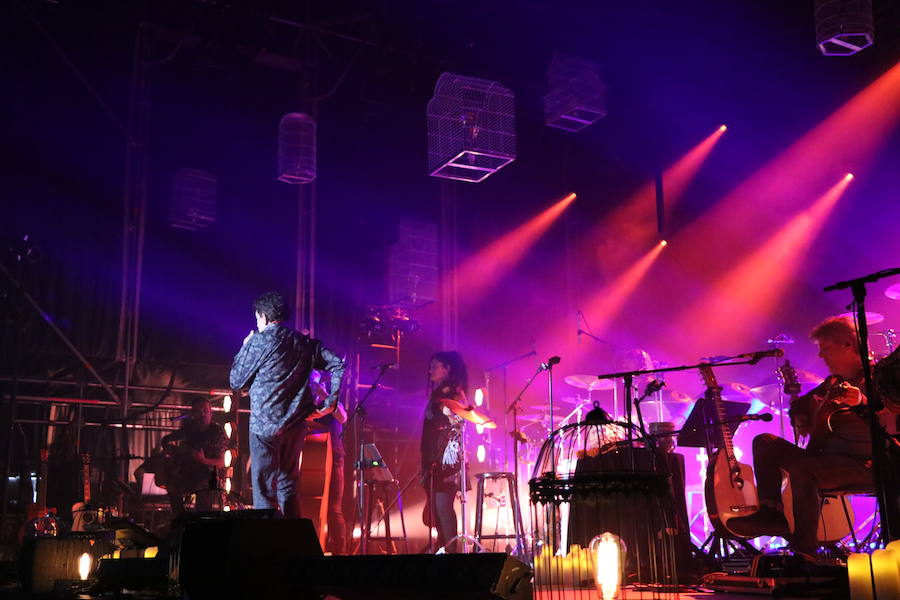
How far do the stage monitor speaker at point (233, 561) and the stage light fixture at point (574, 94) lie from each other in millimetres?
7230

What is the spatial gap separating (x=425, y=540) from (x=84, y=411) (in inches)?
160

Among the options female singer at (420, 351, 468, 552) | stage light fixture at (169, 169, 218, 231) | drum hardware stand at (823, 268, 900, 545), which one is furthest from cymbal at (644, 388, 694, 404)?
stage light fixture at (169, 169, 218, 231)

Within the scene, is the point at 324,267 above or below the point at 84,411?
above

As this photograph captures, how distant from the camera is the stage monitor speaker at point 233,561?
3412 millimetres

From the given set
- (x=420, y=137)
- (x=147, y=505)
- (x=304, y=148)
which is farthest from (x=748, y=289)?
(x=147, y=505)

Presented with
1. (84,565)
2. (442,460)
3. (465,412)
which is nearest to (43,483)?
(442,460)

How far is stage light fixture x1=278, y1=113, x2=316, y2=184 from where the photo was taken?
32.9 feet

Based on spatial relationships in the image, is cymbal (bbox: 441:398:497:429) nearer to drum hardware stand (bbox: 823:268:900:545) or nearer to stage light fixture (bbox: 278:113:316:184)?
stage light fixture (bbox: 278:113:316:184)

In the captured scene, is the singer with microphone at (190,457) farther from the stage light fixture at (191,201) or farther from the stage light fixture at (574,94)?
the stage light fixture at (574,94)

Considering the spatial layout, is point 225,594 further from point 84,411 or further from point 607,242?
point 607,242

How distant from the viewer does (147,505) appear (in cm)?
939

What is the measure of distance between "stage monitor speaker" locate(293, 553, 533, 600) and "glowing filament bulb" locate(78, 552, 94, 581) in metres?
1.86

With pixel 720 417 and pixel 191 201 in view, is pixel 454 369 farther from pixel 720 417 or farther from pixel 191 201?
pixel 191 201

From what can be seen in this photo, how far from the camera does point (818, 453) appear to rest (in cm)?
533
